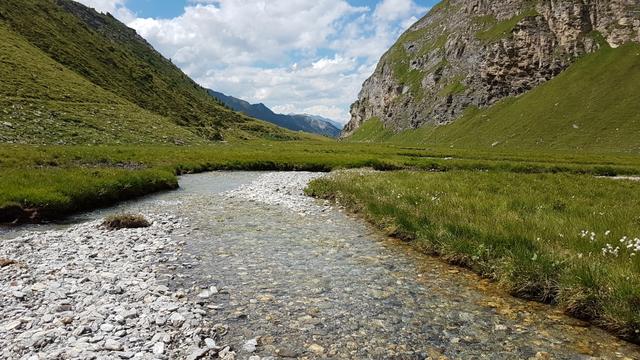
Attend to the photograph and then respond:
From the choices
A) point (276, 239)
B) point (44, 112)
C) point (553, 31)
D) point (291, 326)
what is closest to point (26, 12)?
point (44, 112)

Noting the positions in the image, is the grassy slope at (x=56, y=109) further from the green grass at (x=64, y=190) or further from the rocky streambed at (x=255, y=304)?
the rocky streambed at (x=255, y=304)

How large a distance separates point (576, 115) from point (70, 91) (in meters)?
132

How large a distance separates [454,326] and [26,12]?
432ft

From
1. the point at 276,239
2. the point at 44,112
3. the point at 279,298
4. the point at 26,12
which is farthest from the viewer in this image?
the point at 26,12

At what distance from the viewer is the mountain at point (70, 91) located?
55.7 metres

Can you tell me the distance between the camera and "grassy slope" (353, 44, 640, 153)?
109312 mm

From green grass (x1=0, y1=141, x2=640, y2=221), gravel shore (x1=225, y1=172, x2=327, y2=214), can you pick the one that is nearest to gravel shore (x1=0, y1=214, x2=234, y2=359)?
green grass (x1=0, y1=141, x2=640, y2=221)

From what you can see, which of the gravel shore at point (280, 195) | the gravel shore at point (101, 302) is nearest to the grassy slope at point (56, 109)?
the gravel shore at point (280, 195)

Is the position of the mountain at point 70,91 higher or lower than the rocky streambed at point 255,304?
higher

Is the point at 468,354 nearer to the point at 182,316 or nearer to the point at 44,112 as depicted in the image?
the point at 182,316

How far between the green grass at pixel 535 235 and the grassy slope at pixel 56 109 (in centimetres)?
4706

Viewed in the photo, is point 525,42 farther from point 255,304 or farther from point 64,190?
point 255,304

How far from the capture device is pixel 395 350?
26.1ft

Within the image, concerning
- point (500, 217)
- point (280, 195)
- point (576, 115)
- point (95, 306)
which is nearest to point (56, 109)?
point (280, 195)
